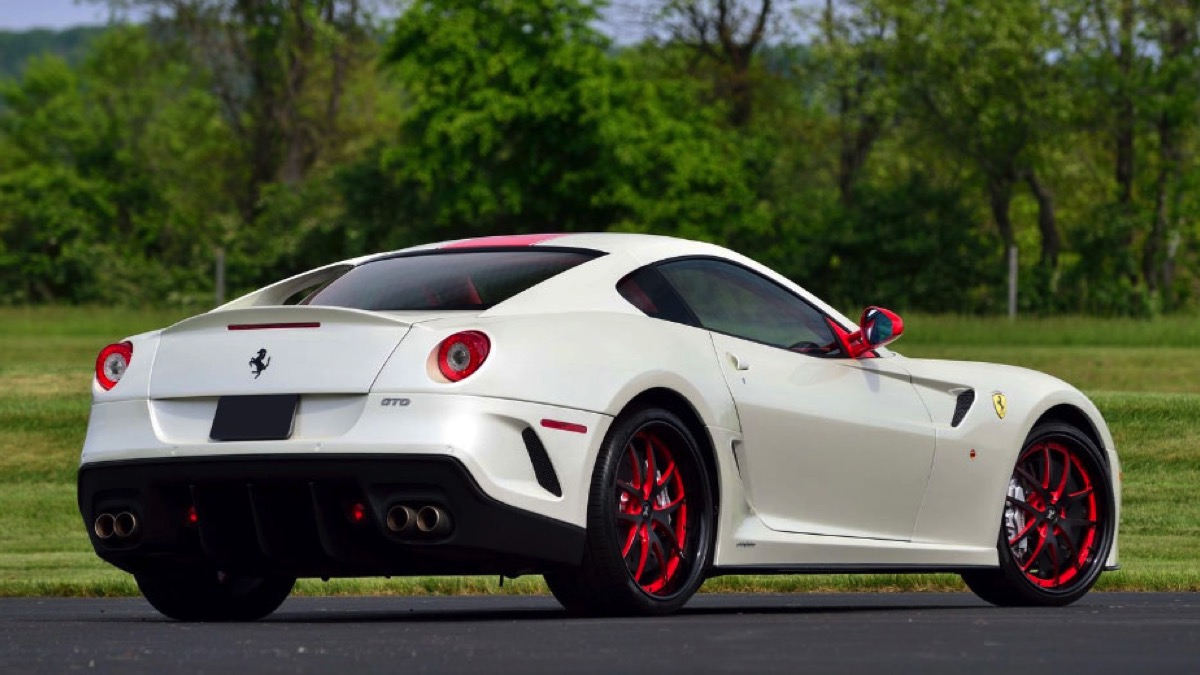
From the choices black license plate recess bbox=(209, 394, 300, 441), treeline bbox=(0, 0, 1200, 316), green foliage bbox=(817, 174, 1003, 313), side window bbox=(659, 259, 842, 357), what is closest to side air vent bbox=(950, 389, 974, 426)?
side window bbox=(659, 259, 842, 357)

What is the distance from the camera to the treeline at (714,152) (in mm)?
59250

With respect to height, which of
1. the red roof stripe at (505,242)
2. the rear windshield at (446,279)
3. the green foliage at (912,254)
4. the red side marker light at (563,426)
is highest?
the red roof stripe at (505,242)

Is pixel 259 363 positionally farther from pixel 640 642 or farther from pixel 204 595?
pixel 640 642

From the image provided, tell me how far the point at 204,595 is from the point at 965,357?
26434mm

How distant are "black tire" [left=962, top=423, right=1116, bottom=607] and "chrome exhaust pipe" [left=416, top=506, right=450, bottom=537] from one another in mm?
2879

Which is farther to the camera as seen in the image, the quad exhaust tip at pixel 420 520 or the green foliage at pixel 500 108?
the green foliage at pixel 500 108

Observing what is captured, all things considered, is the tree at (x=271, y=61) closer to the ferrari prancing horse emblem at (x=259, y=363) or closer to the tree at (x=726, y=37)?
the tree at (x=726, y=37)

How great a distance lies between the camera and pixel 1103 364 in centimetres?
3244

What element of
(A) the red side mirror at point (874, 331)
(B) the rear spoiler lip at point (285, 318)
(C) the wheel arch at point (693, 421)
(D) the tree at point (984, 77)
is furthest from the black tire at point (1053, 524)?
(D) the tree at point (984, 77)

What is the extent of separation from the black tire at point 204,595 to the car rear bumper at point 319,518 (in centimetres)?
68

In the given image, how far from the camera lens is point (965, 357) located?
34469 millimetres

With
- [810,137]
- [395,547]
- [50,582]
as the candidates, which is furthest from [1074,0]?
[395,547]

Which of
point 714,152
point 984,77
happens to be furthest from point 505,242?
point 714,152

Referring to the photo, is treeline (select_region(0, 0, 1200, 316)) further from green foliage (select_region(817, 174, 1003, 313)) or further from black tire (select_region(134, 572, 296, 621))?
black tire (select_region(134, 572, 296, 621))
